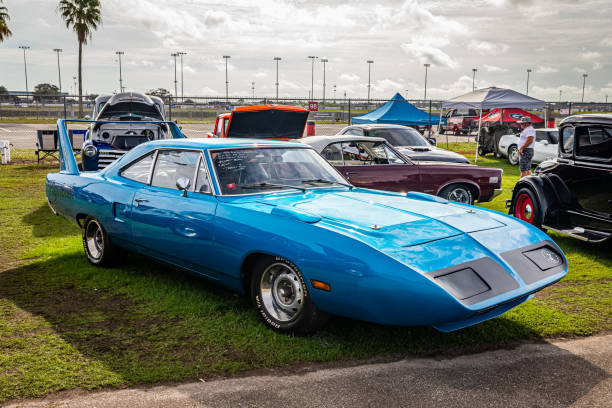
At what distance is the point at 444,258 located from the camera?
334cm

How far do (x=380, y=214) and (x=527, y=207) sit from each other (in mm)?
4444

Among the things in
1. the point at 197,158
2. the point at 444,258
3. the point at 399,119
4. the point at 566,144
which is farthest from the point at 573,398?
the point at 399,119

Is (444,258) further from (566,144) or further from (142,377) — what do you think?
(566,144)

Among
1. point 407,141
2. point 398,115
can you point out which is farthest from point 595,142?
point 398,115

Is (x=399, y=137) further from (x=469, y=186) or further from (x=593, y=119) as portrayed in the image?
(x=593, y=119)

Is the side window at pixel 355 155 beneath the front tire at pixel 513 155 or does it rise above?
above

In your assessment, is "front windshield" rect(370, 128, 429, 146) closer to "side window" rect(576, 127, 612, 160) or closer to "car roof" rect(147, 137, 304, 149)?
"side window" rect(576, 127, 612, 160)

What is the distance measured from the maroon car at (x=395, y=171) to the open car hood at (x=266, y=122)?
2.91m

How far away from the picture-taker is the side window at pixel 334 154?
8.17m

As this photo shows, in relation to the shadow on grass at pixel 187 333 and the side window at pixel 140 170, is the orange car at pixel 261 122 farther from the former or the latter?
the shadow on grass at pixel 187 333

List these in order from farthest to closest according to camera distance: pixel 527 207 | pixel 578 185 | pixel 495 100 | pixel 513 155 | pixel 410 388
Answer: pixel 513 155
pixel 495 100
pixel 527 207
pixel 578 185
pixel 410 388

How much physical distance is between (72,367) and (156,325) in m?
0.81

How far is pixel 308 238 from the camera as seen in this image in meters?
3.51

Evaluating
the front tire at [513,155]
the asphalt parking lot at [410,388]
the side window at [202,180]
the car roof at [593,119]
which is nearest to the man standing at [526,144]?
the car roof at [593,119]
